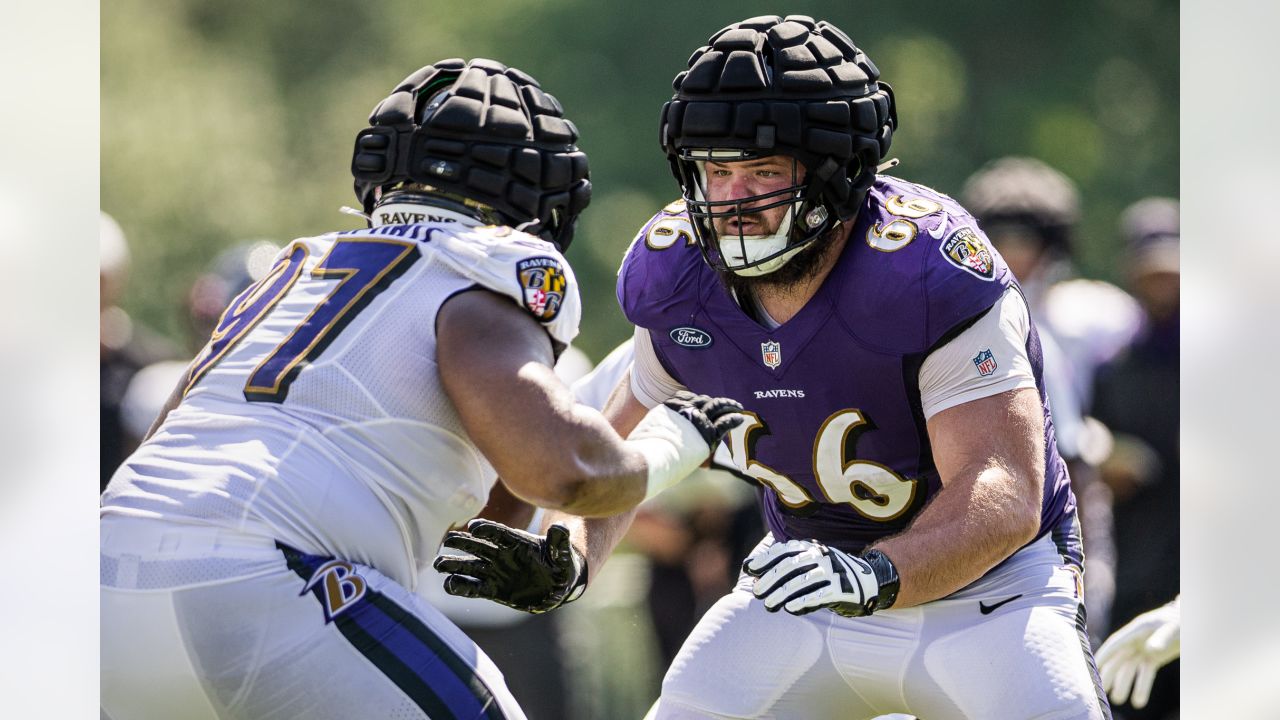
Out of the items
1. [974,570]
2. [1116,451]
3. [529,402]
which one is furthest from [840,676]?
[1116,451]

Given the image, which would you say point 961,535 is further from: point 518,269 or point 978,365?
point 518,269

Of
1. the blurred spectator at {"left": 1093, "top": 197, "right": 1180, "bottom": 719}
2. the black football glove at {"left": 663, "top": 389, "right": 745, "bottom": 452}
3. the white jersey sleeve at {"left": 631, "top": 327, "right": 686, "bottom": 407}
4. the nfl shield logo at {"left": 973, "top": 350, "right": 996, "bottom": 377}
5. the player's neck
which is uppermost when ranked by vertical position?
the player's neck

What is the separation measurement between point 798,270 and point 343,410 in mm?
926

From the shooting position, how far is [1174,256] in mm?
3645

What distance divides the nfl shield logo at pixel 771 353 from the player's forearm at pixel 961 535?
16.0 inches

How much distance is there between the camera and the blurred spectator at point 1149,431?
3.66 meters

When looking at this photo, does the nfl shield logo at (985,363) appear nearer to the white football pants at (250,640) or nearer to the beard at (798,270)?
the beard at (798,270)

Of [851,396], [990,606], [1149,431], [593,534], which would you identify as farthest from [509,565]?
[1149,431]

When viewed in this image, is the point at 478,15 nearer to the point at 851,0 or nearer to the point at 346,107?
the point at 346,107

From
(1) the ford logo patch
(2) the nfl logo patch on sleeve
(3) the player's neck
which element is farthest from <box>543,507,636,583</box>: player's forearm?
(2) the nfl logo patch on sleeve

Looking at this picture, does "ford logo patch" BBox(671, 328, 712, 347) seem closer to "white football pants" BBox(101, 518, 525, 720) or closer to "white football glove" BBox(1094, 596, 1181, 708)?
"white football pants" BBox(101, 518, 525, 720)

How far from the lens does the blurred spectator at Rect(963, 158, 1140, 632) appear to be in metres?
3.65

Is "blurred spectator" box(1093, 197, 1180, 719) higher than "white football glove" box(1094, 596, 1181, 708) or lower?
higher

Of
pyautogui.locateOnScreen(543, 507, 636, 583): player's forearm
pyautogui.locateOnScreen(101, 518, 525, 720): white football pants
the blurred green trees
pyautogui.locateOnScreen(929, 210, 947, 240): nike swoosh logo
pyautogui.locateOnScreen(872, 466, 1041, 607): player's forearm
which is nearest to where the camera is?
pyautogui.locateOnScreen(101, 518, 525, 720): white football pants
